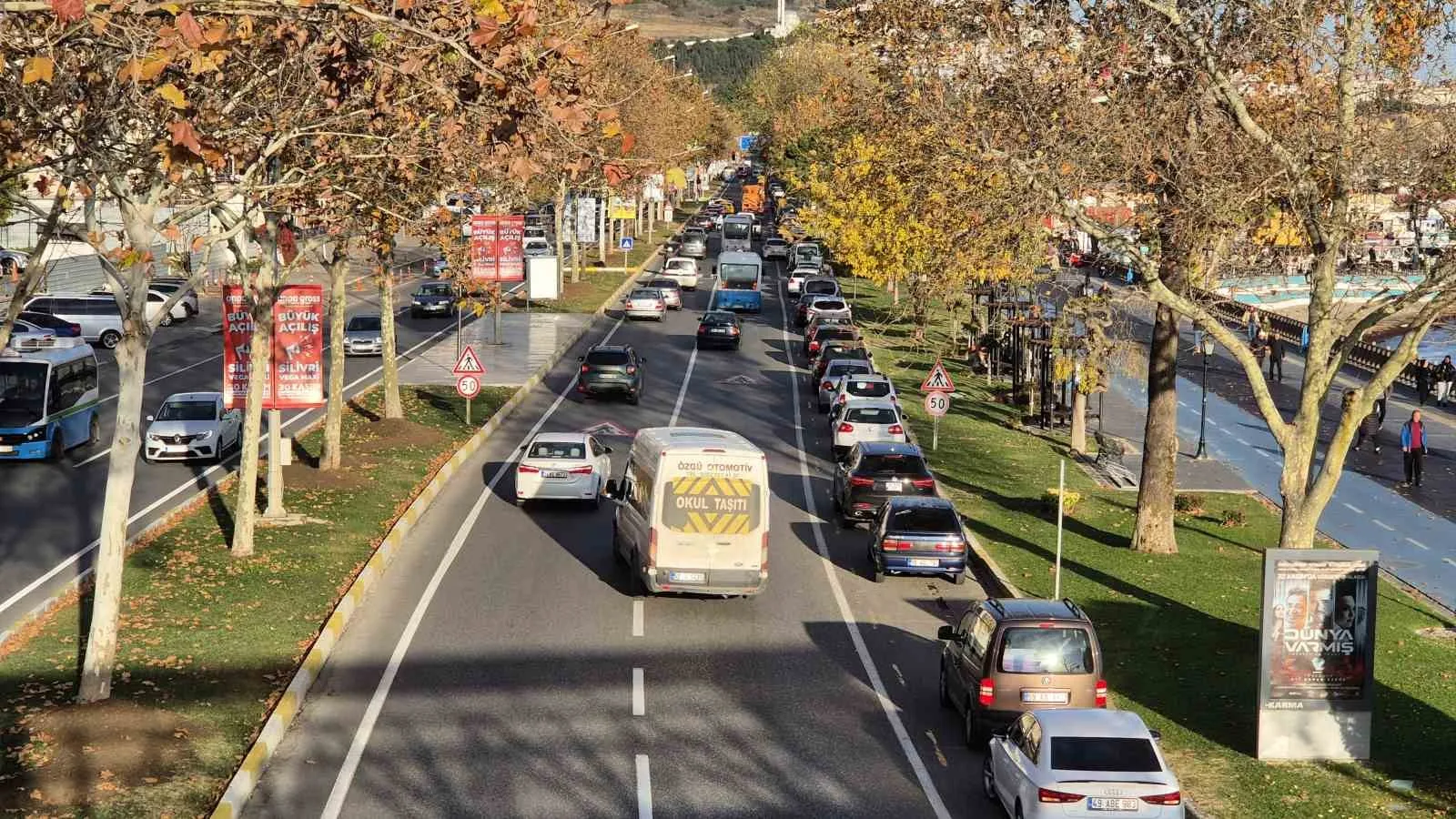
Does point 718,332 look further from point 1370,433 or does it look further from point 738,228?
point 738,228

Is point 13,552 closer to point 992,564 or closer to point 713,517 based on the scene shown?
point 713,517

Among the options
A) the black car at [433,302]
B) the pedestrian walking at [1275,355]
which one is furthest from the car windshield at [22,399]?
the pedestrian walking at [1275,355]

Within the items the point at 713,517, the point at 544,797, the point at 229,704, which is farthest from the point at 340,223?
the point at 544,797

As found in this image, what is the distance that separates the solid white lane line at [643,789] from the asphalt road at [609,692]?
3 centimetres

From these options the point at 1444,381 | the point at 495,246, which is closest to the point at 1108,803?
the point at 495,246

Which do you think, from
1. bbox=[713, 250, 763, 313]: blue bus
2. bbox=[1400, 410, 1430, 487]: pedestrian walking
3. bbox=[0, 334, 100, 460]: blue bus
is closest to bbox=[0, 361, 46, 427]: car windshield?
bbox=[0, 334, 100, 460]: blue bus

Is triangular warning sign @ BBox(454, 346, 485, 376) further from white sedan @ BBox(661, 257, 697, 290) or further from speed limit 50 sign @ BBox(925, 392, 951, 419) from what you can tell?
white sedan @ BBox(661, 257, 697, 290)

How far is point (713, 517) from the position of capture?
2358cm

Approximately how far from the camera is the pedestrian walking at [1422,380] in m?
52.1

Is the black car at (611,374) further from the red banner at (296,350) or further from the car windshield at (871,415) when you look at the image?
the red banner at (296,350)

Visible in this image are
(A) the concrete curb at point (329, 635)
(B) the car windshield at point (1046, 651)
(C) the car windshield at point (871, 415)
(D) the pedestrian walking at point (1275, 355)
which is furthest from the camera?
(D) the pedestrian walking at point (1275, 355)

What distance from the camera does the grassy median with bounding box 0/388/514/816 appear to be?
15438mm

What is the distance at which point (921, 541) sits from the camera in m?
25.9

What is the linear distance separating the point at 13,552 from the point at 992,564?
51.2ft
